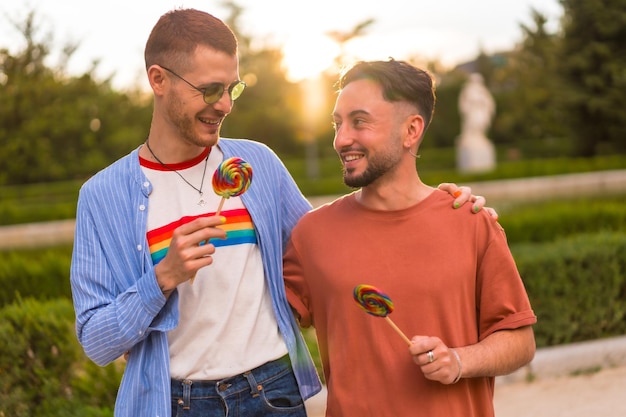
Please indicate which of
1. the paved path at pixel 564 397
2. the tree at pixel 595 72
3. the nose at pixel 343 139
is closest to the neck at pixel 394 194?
the nose at pixel 343 139

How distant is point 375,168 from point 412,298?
1.37 feet

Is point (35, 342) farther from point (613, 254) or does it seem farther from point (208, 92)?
point (613, 254)

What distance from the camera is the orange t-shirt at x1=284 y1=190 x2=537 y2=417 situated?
2484 millimetres

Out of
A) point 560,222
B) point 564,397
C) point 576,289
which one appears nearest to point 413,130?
point 564,397

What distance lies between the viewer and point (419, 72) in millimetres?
2701

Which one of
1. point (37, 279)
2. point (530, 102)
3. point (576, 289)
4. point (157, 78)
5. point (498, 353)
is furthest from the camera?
point (530, 102)

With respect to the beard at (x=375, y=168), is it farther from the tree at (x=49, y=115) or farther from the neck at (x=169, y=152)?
the tree at (x=49, y=115)

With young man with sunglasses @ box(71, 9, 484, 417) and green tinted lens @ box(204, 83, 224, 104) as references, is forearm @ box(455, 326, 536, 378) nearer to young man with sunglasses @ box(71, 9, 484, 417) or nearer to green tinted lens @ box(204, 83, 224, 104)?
young man with sunglasses @ box(71, 9, 484, 417)

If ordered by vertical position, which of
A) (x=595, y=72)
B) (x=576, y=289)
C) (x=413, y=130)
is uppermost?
(x=595, y=72)

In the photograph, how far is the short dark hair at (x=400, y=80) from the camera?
262 centimetres

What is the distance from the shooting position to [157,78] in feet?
8.79

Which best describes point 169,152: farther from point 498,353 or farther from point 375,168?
point 498,353

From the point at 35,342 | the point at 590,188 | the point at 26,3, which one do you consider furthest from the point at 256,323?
the point at 590,188

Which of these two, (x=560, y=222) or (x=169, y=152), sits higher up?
(x=169, y=152)
